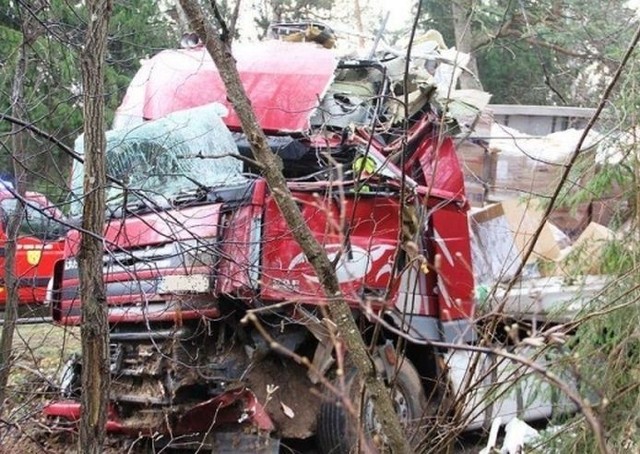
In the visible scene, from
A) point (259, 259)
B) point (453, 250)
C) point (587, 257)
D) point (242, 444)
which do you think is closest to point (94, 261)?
point (259, 259)

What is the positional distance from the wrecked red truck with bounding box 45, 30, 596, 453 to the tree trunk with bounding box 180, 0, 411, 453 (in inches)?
78.9

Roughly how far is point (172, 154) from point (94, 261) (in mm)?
1854

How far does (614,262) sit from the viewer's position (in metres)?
4.93

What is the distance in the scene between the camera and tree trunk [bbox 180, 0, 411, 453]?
236cm

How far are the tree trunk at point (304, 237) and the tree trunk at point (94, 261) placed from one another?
3.48 ft

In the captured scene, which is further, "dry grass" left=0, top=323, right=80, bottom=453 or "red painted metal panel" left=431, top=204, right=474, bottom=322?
"red painted metal panel" left=431, top=204, right=474, bottom=322

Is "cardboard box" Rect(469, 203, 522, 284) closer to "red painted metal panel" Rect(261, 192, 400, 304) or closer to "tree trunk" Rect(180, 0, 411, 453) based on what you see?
"red painted metal panel" Rect(261, 192, 400, 304)

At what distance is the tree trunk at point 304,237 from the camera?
92.8 inches

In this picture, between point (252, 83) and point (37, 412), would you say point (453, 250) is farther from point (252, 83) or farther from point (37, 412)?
point (37, 412)

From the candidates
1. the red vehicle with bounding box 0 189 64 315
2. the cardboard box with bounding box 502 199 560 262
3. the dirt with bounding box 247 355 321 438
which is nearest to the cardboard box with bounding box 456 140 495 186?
the cardboard box with bounding box 502 199 560 262

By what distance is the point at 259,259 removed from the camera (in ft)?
17.6

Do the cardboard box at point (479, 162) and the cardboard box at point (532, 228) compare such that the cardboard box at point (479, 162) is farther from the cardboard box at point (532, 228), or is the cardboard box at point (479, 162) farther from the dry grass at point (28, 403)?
the dry grass at point (28, 403)

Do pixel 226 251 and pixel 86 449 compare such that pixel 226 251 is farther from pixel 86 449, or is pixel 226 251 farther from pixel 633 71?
pixel 633 71

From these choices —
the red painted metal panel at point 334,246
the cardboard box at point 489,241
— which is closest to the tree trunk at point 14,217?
the red painted metal panel at point 334,246
